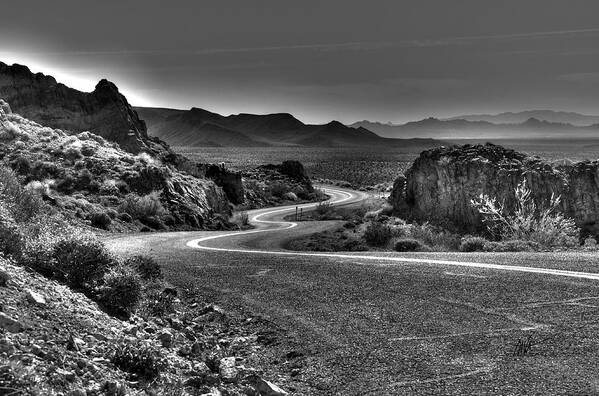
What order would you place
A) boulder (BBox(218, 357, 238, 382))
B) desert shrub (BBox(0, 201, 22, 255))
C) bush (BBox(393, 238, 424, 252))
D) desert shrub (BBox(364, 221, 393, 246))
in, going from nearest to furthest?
boulder (BBox(218, 357, 238, 382)), desert shrub (BBox(0, 201, 22, 255)), bush (BBox(393, 238, 424, 252)), desert shrub (BBox(364, 221, 393, 246))

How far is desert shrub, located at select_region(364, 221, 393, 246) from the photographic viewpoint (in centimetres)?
2822

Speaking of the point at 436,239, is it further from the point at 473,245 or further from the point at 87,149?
the point at 87,149

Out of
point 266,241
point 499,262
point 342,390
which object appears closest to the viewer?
point 342,390

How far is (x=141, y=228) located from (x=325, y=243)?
380 inches

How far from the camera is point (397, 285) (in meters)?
9.67

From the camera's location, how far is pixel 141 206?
31.0m

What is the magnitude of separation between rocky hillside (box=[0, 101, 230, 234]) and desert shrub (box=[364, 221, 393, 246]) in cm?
1127

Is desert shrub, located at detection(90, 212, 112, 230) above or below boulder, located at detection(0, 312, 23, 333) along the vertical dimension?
below

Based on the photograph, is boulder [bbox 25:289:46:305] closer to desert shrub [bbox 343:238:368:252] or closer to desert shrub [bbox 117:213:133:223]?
desert shrub [bbox 343:238:368:252]

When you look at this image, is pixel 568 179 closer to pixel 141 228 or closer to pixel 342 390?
pixel 141 228

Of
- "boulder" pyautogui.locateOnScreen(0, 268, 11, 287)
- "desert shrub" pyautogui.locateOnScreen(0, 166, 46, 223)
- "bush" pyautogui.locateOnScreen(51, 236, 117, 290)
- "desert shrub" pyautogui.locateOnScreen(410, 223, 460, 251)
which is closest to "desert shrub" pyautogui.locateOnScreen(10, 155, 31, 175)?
"desert shrub" pyautogui.locateOnScreen(0, 166, 46, 223)

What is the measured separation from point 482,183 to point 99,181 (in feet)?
75.2

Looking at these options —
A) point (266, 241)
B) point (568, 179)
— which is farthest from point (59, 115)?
point (568, 179)

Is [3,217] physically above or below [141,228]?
above
